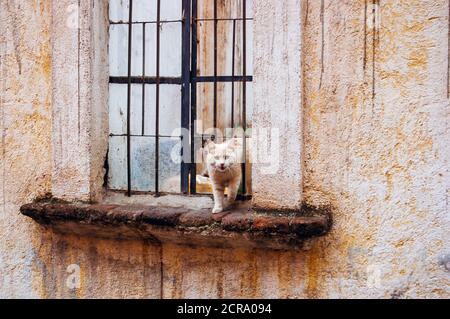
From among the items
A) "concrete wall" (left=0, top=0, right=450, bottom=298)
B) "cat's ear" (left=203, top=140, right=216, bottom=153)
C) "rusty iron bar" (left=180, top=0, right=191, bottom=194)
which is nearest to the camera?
"concrete wall" (left=0, top=0, right=450, bottom=298)

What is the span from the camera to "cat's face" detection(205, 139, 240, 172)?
3.54 meters

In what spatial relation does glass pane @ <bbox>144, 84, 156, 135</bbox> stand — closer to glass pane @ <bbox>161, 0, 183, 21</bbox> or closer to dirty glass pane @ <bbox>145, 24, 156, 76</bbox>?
dirty glass pane @ <bbox>145, 24, 156, 76</bbox>

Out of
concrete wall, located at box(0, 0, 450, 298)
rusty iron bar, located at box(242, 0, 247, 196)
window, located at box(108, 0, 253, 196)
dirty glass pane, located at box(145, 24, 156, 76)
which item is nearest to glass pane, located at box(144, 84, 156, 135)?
window, located at box(108, 0, 253, 196)

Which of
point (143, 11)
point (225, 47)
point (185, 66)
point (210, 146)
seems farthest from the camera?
point (225, 47)

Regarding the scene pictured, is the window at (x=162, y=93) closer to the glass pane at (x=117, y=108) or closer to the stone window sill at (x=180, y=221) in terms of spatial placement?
the glass pane at (x=117, y=108)

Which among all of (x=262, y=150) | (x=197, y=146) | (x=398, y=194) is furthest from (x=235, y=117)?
(x=398, y=194)

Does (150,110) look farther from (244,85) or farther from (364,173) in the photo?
(364,173)

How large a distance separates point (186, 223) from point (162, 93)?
1.10 m

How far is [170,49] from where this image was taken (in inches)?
165

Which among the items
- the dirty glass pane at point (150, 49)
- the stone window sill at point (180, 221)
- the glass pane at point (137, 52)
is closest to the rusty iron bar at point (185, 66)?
the dirty glass pane at point (150, 49)

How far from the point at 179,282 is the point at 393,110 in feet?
6.28

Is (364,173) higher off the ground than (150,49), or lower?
lower

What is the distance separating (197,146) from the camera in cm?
418

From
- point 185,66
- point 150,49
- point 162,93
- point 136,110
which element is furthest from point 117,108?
point 185,66
